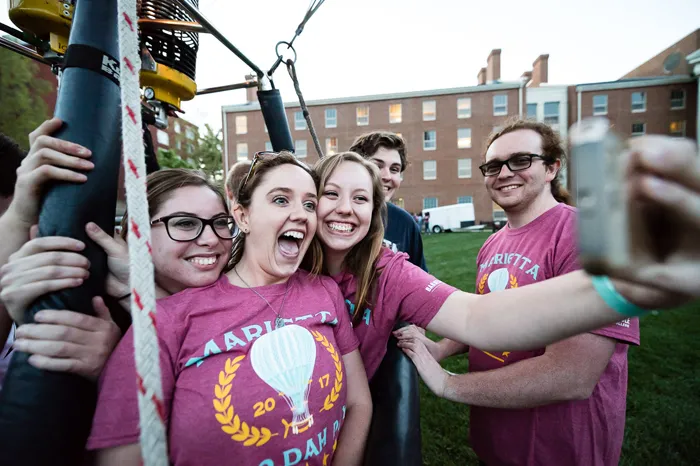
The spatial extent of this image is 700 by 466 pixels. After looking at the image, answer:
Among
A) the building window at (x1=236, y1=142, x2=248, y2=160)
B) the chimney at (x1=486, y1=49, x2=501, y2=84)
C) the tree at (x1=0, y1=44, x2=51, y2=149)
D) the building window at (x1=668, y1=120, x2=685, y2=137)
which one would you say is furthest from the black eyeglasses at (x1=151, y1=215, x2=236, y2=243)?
the building window at (x1=668, y1=120, x2=685, y2=137)

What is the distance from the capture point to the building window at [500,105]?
94.1 feet

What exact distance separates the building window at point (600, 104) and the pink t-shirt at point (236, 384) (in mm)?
35162

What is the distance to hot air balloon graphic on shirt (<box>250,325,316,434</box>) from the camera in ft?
3.80

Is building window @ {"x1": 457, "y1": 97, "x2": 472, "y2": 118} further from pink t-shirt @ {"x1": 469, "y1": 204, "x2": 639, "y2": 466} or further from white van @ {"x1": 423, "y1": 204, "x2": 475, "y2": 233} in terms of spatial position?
pink t-shirt @ {"x1": 469, "y1": 204, "x2": 639, "y2": 466}

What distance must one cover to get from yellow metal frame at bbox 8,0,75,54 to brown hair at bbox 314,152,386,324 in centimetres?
118

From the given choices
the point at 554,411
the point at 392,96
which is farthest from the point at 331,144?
the point at 554,411

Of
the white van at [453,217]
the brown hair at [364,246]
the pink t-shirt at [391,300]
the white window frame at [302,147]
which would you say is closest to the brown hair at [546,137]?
the brown hair at [364,246]

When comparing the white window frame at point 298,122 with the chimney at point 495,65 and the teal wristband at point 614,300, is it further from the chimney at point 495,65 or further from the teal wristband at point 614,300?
the teal wristband at point 614,300

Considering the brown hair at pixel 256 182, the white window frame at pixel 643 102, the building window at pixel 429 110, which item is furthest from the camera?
the building window at pixel 429 110

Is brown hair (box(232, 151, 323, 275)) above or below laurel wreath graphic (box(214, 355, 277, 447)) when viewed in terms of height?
above

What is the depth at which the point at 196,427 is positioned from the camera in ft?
3.43

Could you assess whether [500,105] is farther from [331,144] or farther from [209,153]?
[209,153]

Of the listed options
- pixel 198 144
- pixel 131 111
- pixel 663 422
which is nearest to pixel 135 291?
pixel 131 111

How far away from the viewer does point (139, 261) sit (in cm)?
69
